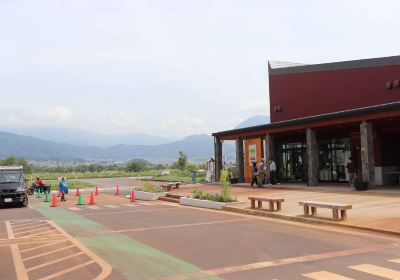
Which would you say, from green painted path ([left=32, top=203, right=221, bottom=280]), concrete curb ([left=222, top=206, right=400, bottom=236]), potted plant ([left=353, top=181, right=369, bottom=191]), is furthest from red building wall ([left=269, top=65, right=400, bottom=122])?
green painted path ([left=32, top=203, right=221, bottom=280])

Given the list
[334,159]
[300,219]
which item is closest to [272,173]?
[334,159]

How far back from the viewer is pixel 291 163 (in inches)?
1315

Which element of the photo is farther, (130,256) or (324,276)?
(130,256)

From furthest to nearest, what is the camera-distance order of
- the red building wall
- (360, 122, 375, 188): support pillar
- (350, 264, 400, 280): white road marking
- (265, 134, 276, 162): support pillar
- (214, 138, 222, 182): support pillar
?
(214, 138, 222, 182): support pillar
(265, 134, 276, 162): support pillar
the red building wall
(360, 122, 375, 188): support pillar
(350, 264, 400, 280): white road marking

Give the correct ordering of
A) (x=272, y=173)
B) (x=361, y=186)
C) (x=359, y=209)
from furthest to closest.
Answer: (x=272, y=173) < (x=361, y=186) < (x=359, y=209)

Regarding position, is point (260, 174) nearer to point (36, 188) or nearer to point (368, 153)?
point (368, 153)

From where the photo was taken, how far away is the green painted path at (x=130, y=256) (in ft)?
26.3

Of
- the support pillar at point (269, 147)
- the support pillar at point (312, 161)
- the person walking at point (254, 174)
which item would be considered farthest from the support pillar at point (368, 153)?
the support pillar at point (269, 147)

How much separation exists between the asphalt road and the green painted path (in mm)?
18

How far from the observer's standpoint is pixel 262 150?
31.7 meters

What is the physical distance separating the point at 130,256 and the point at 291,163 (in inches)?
996

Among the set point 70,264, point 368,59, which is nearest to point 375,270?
point 70,264

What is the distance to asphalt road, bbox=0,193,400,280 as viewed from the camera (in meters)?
7.87

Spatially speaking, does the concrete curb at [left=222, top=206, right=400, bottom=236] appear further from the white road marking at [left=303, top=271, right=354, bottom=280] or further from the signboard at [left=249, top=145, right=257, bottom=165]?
the signboard at [left=249, top=145, right=257, bottom=165]
